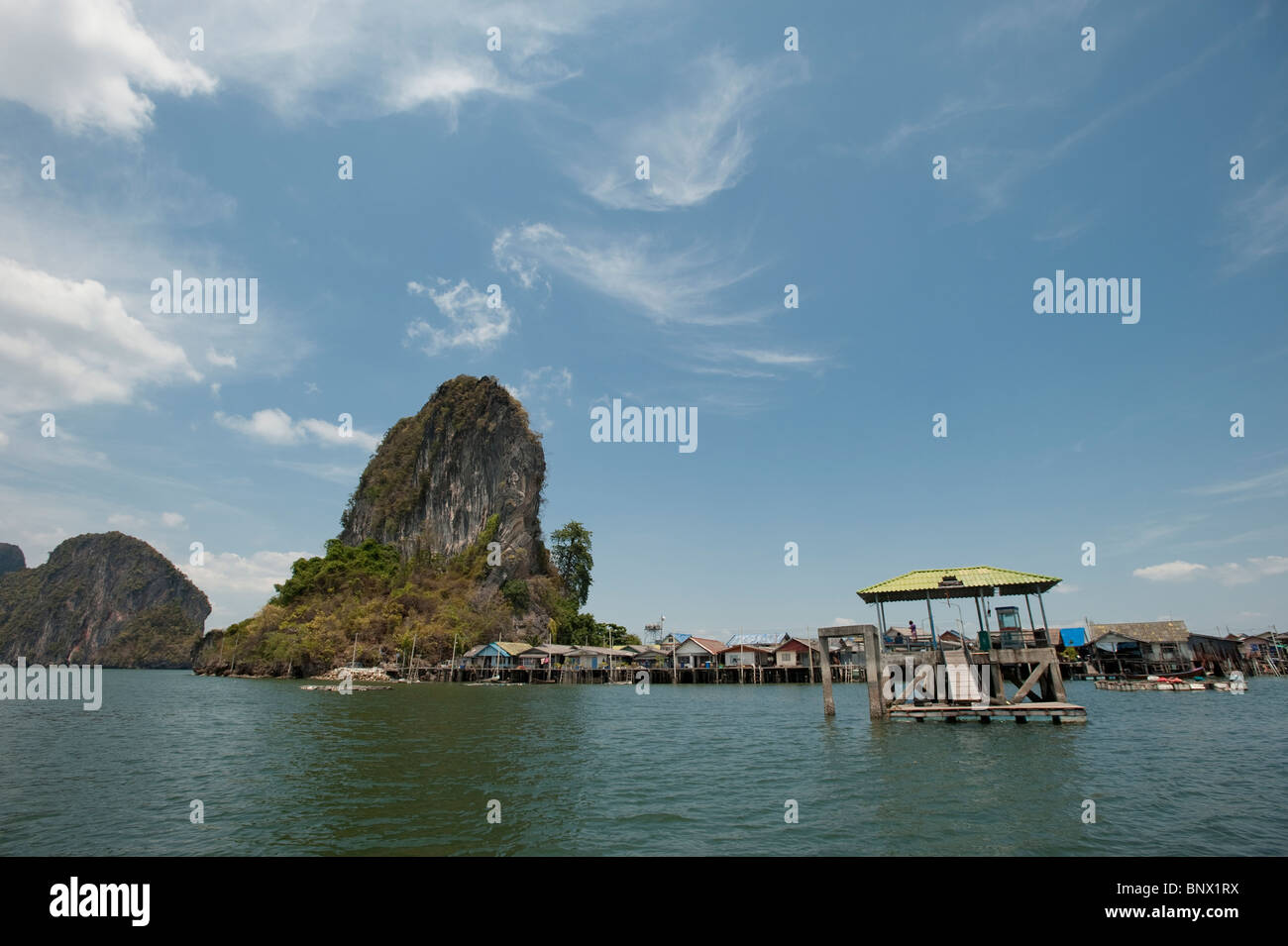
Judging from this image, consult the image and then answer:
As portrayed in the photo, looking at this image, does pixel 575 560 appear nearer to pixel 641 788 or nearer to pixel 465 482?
pixel 465 482

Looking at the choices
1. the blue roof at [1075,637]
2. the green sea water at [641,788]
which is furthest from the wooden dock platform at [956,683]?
the blue roof at [1075,637]

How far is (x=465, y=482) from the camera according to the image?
10188 centimetres

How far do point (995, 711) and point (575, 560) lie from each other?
83.4 metres

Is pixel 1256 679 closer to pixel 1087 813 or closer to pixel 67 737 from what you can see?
pixel 1087 813

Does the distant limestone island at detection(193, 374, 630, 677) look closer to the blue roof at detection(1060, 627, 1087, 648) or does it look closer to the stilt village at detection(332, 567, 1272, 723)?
the stilt village at detection(332, 567, 1272, 723)

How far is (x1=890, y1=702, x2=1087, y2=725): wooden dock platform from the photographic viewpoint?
25.5 metres

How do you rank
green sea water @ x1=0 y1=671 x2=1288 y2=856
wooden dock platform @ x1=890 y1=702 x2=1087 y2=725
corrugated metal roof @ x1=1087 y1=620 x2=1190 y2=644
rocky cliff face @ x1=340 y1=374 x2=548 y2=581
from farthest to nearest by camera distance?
rocky cliff face @ x1=340 y1=374 x2=548 y2=581 < corrugated metal roof @ x1=1087 y1=620 x2=1190 y2=644 < wooden dock platform @ x1=890 y1=702 x2=1087 y2=725 < green sea water @ x1=0 y1=671 x2=1288 y2=856

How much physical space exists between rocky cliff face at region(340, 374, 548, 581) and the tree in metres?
5.91

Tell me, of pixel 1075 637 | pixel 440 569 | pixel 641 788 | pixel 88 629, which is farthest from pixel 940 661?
pixel 88 629

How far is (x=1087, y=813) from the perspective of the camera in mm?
12969

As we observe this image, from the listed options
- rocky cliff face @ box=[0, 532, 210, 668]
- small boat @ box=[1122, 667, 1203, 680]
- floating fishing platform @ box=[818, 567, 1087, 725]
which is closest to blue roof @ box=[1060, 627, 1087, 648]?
small boat @ box=[1122, 667, 1203, 680]
